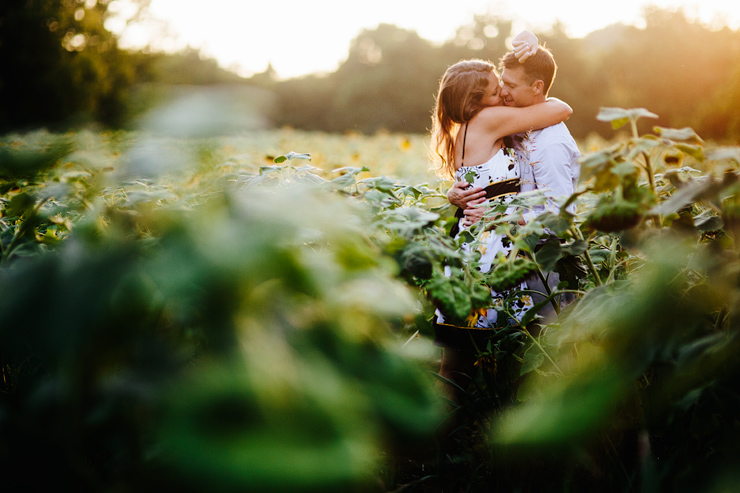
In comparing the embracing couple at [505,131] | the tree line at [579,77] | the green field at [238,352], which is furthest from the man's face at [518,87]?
the tree line at [579,77]

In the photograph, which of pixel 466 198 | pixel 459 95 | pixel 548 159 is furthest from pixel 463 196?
pixel 459 95

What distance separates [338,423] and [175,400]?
96 millimetres

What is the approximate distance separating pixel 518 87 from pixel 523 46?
18 cm

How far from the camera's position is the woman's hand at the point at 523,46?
2.28m

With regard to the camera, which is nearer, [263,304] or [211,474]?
[211,474]

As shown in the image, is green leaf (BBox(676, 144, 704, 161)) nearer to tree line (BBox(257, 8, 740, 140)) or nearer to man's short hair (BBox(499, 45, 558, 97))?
man's short hair (BBox(499, 45, 558, 97))

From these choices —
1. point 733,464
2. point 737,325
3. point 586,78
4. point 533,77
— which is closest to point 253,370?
point 733,464

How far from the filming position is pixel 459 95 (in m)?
2.38

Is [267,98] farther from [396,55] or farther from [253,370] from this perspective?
[396,55]

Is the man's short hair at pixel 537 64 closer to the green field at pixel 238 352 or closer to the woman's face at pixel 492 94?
the woman's face at pixel 492 94

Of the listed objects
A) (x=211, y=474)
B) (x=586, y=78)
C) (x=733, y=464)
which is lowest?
(x=586, y=78)

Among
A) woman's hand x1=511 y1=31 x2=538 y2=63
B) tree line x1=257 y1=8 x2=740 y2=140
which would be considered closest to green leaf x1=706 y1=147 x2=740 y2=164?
woman's hand x1=511 y1=31 x2=538 y2=63

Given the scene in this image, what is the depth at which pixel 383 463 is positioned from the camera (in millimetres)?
1299

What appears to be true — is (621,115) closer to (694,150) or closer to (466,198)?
(694,150)
